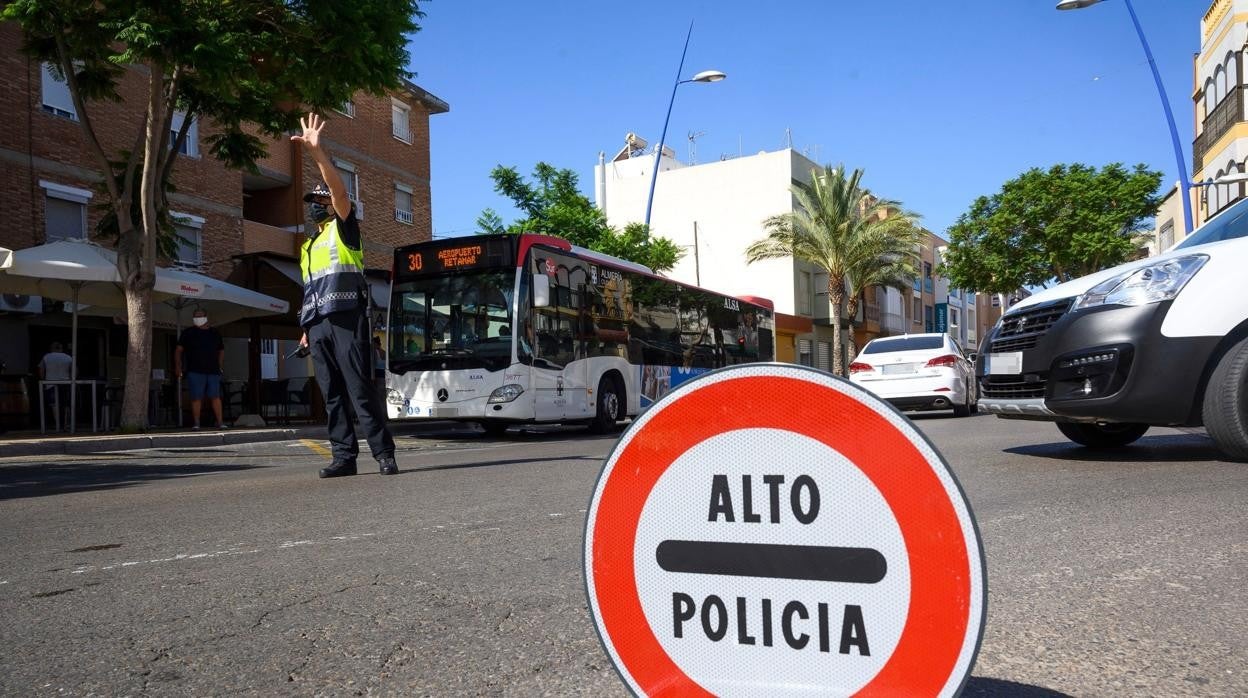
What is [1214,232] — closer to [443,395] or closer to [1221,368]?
[1221,368]

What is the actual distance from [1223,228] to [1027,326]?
4.78 ft

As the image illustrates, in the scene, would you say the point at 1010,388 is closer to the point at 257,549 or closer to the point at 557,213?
the point at 257,549

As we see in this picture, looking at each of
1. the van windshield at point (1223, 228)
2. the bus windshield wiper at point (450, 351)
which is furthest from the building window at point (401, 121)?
the van windshield at point (1223, 228)

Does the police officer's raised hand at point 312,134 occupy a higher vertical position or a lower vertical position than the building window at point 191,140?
lower

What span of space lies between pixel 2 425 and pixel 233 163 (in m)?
5.38

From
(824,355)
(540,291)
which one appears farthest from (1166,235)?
(540,291)

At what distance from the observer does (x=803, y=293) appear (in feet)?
154

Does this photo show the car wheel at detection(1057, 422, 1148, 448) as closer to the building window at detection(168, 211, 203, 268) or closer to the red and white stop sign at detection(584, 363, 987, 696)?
the red and white stop sign at detection(584, 363, 987, 696)

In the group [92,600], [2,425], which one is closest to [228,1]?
[2,425]

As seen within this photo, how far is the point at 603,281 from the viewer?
14.2m

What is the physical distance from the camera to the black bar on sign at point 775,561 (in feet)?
4.57

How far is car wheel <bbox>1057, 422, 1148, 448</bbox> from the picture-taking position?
7184 mm

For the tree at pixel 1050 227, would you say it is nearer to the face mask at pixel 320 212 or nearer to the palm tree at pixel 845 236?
the palm tree at pixel 845 236

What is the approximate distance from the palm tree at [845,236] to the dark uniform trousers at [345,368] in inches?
1277
